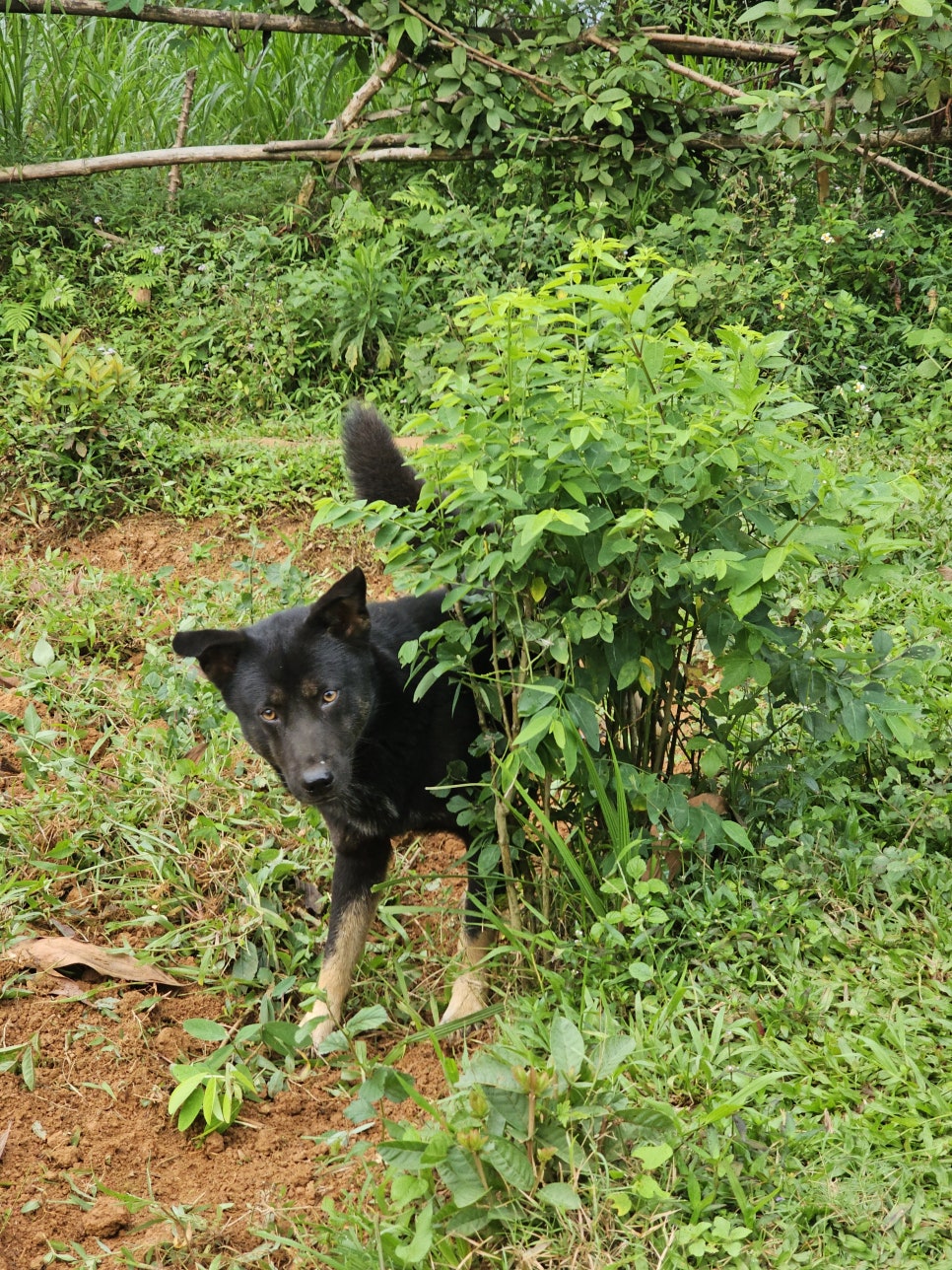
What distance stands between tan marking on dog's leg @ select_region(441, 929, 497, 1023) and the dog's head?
0.57m

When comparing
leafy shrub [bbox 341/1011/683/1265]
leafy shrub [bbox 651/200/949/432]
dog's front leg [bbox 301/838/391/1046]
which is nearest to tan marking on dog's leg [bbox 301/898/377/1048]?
dog's front leg [bbox 301/838/391/1046]

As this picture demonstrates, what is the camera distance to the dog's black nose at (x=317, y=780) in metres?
3.40

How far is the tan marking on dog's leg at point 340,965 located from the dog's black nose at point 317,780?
535 millimetres

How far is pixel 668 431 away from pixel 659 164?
4.82 m

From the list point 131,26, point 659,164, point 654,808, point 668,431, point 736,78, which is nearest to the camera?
point 668,431

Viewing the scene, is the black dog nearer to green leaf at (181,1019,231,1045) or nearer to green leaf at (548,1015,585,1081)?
green leaf at (181,1019,231,1045)

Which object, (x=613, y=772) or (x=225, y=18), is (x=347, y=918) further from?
(x=225, y=18)

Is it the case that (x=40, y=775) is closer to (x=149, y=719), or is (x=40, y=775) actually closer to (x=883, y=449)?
(x=149, y=719)

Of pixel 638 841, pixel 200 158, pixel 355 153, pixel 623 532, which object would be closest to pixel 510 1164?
pixel 638 841

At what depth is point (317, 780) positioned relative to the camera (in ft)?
11.1

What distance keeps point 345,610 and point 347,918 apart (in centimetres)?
95

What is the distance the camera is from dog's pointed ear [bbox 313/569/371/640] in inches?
141

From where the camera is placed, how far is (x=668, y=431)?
300 centimetres

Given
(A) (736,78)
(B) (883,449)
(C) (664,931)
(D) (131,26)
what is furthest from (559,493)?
(D) (131,26)
